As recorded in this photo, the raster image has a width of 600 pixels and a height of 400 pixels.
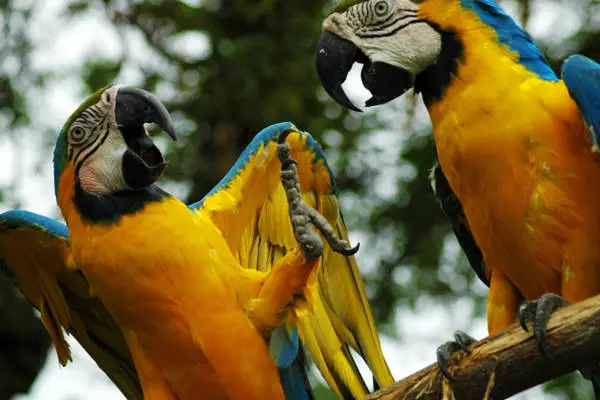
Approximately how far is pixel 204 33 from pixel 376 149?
1681 mm

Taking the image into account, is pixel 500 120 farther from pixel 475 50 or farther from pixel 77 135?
pixel 77 135

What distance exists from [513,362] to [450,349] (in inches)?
→ 10.5

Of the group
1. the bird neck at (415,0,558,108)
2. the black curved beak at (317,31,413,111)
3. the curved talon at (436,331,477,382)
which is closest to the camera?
the curved talon at (436,331,477,382)

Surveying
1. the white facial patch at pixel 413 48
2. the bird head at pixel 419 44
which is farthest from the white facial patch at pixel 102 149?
the white facial patch at pixel 413 48

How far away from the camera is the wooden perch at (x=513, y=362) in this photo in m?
3.09

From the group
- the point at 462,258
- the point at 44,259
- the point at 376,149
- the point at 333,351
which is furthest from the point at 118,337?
the point at 462,258

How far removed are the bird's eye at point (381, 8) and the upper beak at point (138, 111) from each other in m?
0.97

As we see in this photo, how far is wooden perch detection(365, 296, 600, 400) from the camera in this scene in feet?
10.1

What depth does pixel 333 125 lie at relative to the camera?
22.8 feet

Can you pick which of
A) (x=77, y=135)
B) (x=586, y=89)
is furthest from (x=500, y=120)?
(x=77, y=135)

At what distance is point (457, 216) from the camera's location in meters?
4.30

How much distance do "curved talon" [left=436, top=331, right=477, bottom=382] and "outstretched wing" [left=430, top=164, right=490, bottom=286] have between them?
855mm

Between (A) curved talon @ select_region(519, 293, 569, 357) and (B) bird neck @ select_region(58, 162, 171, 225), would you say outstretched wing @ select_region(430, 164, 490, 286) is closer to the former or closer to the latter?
(A) curved talon @ select_region(519, 293, 569, 357)

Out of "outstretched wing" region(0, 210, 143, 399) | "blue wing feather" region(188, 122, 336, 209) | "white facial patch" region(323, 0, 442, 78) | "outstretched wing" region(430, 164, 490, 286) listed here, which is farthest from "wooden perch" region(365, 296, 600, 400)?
"outstretched wing" region(0, 210, 143, 399)
